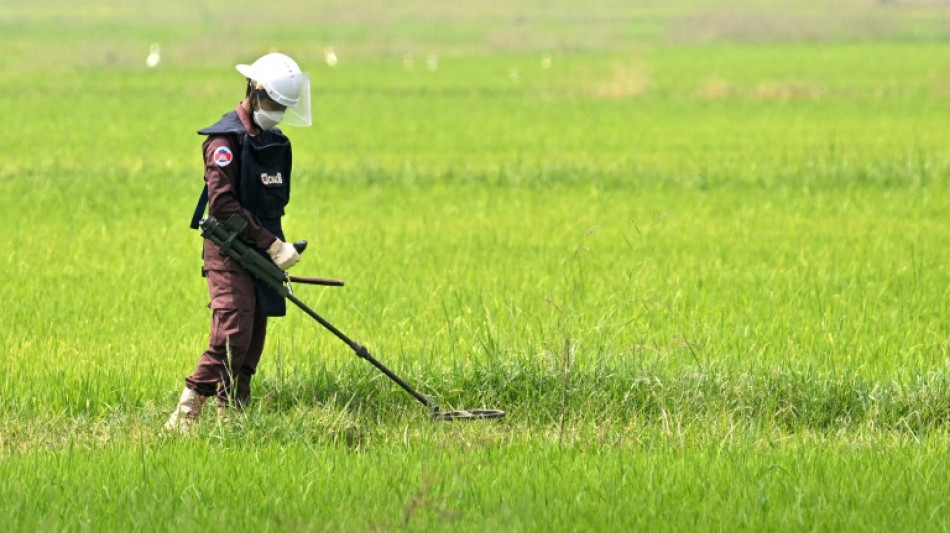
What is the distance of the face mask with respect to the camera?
234 inches

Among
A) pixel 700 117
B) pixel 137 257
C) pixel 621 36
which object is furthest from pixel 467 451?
pixel 621 36

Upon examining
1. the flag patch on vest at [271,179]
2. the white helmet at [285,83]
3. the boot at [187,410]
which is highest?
the white helmet at [285,83]

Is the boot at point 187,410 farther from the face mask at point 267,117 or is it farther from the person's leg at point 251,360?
the face mask at point 267,117

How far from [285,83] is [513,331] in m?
2.07

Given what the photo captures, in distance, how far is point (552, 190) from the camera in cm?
1539

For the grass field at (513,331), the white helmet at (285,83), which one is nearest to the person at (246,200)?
the white helmet at (285,83)

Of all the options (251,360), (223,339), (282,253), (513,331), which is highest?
(282,253)

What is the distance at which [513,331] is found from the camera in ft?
24.4

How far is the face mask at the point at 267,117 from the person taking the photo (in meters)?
5.93

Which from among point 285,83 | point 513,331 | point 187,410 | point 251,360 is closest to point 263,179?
point 285,83

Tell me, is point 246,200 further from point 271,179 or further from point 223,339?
point 223,339

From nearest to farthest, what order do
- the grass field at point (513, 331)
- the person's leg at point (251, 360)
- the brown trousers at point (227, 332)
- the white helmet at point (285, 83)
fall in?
1. the grass field at point (513, 331)
2. the white helmet at point (285, 83)
3. the brown trousers at point (227, 332)
4. the person's leg at point (251, 360)

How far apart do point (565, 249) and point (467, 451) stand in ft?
Result: 19.3

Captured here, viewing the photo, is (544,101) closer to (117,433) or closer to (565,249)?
(565,249)
